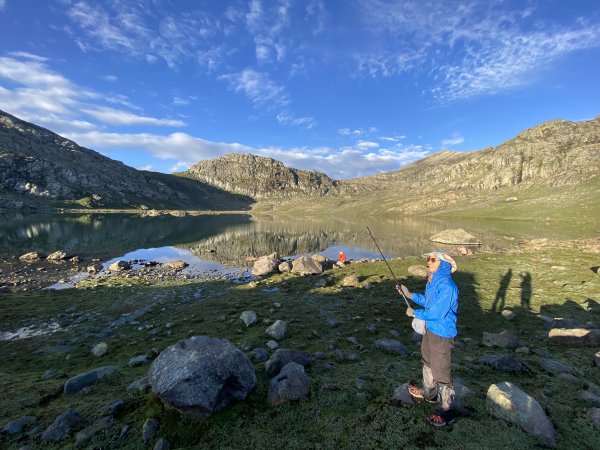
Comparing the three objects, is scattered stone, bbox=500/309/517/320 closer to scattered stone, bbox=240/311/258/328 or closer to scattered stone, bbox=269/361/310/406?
scattered stone, bbox=269/361/310/406

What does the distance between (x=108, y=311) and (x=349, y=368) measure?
19321mm

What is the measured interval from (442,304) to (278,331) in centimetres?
902

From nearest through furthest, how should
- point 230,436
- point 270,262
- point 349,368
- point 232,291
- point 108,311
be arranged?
point 230,436 < point 349,368 < point 108,311 < point 232,291 < point 270,262

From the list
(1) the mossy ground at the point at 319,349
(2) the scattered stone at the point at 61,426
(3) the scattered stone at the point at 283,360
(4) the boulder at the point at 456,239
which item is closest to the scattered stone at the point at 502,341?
(1) the mossy ground at the point at 319,349

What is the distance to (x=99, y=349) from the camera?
1555cm

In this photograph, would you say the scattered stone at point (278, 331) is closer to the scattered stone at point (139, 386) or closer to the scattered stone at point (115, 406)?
the scattered stone at point (139, 386)

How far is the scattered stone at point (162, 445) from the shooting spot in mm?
7275

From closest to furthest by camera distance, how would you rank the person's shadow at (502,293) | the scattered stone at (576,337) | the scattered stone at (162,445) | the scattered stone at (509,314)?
the scattered stone at (162,445) < the scattered stone at (576,337) < the scattered stone at (509,314) < the person's shadow at (502,293)

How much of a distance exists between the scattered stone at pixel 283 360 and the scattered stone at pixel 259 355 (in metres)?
1.54

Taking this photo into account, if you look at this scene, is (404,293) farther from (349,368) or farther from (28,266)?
(28,266)

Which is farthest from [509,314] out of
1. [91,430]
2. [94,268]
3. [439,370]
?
[94,268]

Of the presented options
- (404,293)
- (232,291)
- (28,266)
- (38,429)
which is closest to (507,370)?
(404,293)

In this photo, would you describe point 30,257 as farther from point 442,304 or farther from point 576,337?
point 576,337

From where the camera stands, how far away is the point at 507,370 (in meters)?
10.9
